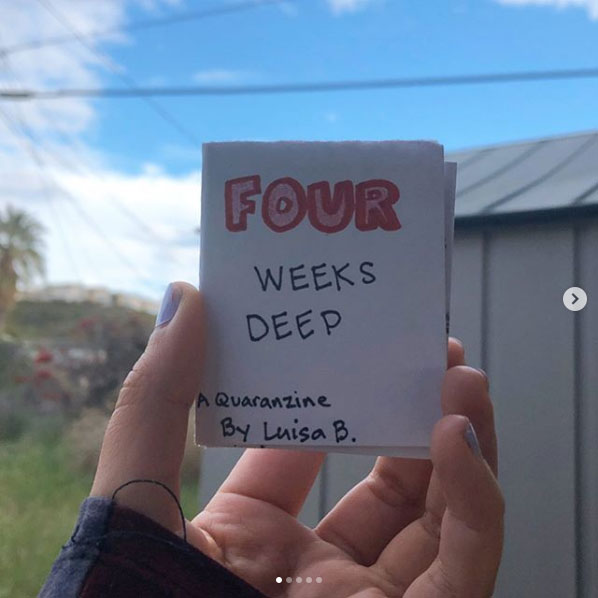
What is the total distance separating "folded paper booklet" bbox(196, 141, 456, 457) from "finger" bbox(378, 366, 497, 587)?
1 cm

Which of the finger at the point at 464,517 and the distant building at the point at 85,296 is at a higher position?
the distant building at the point at 85,296

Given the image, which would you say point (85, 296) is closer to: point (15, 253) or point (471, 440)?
point (15, 253)

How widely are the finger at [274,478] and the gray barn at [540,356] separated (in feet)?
1.30

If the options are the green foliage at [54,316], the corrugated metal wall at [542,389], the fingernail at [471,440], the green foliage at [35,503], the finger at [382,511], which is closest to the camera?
the fingernail at [471,440]

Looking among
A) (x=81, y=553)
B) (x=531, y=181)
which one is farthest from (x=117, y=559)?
(x=531, y=181)

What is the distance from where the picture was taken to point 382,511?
2.28 feet

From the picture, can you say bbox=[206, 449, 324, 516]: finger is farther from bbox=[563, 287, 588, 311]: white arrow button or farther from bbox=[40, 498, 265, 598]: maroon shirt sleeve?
bbox=[563, 287, 588, 311]: white arrow button

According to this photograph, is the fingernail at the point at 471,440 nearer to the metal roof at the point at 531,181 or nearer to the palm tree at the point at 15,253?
the metal roof at the point at 531,181

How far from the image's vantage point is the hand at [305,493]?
53cm

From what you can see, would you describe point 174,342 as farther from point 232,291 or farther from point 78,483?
point 78,483

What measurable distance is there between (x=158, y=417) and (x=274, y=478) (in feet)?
0.69

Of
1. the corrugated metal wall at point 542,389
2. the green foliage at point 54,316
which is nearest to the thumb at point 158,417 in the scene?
the corrugated metal wall at point 542,389

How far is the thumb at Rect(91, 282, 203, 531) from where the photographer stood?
0.54m

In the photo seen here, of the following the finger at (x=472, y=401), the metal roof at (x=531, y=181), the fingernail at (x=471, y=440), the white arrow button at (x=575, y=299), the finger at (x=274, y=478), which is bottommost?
the finger at (x=274, y=478)
